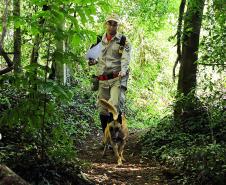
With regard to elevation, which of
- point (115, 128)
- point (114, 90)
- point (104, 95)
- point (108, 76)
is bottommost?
point (115, 128)

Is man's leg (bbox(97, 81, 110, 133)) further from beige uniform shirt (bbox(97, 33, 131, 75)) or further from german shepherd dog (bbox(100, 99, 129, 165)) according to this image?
german shepherd dog (bbox(100, 99, 129, 165))

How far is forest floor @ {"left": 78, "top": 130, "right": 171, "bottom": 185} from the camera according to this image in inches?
227

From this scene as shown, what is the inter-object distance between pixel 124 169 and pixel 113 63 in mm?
2289

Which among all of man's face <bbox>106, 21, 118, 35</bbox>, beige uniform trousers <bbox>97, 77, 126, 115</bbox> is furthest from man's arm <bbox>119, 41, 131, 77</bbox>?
man's face <bbox>106, 21, 118, 35</bbox>

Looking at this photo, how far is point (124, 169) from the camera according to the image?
667 centimetres

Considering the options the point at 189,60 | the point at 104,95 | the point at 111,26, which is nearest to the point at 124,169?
the point at 104,95

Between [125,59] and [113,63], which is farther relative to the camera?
[113,63]

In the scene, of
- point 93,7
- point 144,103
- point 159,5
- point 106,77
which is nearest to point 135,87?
point 144,103

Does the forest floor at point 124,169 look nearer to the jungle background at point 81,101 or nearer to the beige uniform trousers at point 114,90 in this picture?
the jungle background at point 81,101

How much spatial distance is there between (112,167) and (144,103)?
16.1m

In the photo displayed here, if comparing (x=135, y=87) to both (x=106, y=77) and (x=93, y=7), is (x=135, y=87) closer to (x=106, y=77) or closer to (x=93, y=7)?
(x=106, y=77)

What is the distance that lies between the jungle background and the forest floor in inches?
4.0

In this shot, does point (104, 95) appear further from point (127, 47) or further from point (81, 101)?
point (81, 101)

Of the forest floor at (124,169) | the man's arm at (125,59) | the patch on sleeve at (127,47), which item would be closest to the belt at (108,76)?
the man's arm at (125,59)
